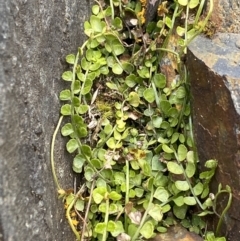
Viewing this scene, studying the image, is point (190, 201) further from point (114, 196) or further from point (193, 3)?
point (193, 3)

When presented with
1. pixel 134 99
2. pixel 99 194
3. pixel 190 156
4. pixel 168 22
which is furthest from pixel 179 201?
pixel 168 22

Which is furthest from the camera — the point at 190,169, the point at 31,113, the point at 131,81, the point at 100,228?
the point at 131,81

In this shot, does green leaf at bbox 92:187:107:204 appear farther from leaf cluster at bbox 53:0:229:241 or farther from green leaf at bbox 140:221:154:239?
green leaf at bbox 140:221:154:239

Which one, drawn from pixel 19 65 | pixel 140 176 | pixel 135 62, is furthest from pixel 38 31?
pixel 140 176

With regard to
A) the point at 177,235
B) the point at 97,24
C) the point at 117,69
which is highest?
the point at 97,24

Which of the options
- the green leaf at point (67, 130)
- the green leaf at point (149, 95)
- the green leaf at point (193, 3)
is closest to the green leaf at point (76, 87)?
the green leaf at point (67, 130)

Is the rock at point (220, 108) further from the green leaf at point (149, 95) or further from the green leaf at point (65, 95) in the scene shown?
the green leaf at point (65, 95)

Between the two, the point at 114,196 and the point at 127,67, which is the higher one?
the point at 127,67

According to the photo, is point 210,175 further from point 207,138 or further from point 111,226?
point 111,226
